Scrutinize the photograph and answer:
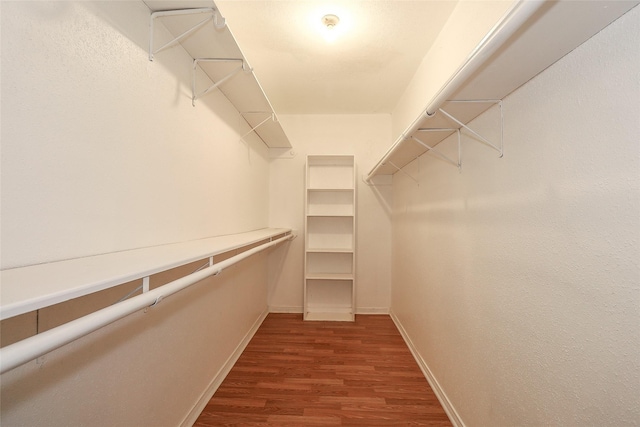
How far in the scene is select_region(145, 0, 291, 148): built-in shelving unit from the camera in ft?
3.58

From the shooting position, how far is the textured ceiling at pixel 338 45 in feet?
5.30

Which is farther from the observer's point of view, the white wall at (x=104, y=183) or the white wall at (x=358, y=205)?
the white wall at (x=358, y=205)

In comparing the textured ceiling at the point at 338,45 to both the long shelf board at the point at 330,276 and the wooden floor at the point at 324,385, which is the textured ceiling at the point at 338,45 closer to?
the long shelf board at the point at 330,276

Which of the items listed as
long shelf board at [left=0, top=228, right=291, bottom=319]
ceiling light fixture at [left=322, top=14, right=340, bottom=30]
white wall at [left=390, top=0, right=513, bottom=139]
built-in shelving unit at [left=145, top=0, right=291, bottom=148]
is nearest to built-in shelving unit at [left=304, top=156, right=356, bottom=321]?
white wall at [left=390, top=0, right=513, bottom=139]

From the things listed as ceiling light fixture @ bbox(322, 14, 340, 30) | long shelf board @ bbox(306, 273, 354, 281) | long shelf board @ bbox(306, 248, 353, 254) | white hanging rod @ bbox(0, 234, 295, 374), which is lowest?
long shelf board @ bbox(306, 273, 354, 281)

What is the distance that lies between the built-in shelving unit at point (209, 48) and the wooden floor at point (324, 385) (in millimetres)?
1748

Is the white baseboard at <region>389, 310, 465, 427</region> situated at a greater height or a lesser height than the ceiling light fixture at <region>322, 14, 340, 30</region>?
lesser

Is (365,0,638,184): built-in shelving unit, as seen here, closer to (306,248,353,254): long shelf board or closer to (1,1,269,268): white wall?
(1,1,269,268): white wall

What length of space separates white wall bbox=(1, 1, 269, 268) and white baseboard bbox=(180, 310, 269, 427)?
3.10 feet

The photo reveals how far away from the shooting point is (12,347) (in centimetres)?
40

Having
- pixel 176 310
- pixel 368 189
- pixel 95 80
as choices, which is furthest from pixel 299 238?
pixel 95 80

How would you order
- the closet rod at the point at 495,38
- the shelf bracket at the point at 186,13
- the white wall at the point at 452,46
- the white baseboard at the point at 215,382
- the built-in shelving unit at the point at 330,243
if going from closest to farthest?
the closet rod at the point at 495,38
the shelf bracket at the point at 186,13
the white wall at the point at 452,46
the white baseboard at the point at 215,382
the built-in shelving unit at the point at 330,243

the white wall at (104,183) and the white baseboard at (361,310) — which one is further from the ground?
the white wall at (104,183)

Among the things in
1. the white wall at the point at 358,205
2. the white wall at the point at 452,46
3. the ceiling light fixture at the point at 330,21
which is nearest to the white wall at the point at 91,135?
the ceiling light fixture at the point at 330,21
